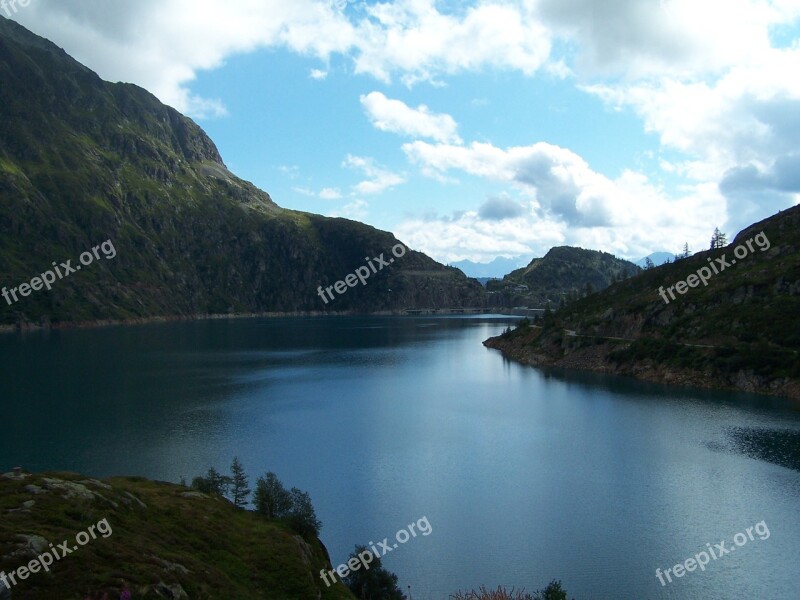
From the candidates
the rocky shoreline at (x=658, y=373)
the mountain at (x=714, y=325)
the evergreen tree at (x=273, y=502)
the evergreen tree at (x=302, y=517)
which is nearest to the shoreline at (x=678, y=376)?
the rocky shoreline at (x=658, y=373)

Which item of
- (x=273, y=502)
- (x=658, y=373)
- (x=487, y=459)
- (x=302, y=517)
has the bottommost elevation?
(x=487, y=459)

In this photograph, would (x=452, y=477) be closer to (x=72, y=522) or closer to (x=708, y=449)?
(x=708, y=449)

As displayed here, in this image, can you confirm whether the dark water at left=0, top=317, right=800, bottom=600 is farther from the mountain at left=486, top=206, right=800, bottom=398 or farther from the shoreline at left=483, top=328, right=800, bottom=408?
the mountain at left=486, top=206, right=800, bottom=398

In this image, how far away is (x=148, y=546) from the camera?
35938mm

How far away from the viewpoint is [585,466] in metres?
81.2

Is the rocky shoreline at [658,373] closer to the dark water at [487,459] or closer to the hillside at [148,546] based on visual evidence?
the dark water at [487,459]

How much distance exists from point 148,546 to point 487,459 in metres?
58.2

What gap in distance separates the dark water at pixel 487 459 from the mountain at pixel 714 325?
9934 millimetres

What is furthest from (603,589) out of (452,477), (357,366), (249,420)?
(357,366)

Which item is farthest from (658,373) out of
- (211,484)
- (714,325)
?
(211,484)

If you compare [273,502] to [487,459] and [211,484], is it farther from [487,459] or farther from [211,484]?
[487,459]

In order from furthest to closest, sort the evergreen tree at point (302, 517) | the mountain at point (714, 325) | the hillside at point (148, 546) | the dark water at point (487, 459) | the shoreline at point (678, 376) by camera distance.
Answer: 1. the mountain at point (714, 325)
2. the shoreline at point (678, 376)
3. the dark water at point (487, 459)
4. the evergreen tree at point (302, 517)
5. the hillside at point (148, 546)

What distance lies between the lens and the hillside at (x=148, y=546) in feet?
97.7

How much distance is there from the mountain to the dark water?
9.93 metres
